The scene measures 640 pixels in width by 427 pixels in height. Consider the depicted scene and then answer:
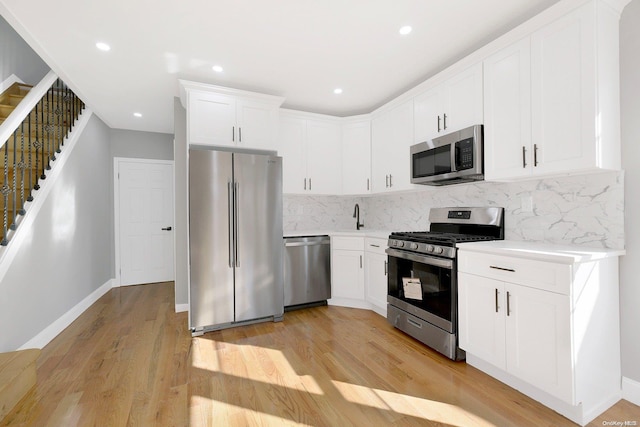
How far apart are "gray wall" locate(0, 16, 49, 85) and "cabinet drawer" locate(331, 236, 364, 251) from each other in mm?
4750

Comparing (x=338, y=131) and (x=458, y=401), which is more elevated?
(x=338, y=131)

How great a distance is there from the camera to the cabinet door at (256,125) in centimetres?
335

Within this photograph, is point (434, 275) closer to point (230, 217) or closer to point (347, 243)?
point (347, 243)

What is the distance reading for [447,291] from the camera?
7.88ft

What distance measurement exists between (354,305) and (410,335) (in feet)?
3.40

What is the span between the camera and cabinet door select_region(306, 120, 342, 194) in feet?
13.2

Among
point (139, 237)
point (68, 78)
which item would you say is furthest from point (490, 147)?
point (139, 237)

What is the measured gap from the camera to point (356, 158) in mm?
4078

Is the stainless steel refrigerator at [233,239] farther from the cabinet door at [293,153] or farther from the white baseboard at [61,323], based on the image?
the white baseboard at [61,323]

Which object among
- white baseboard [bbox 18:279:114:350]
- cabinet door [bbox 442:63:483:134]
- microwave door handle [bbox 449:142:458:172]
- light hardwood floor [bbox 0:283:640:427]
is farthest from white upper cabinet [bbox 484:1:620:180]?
white baseboard [bbox 18:279:114:350]

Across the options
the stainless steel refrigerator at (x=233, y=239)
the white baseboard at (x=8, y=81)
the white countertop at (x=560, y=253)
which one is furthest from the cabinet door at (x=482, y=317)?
the white baseboard at (x=8, y=81)

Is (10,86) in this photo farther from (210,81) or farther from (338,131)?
(338,131)

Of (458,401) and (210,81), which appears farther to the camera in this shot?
(210,81)

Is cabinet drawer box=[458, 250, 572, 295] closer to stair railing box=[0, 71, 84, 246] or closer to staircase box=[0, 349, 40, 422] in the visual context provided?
staircase box=[0, 349, 40, 422]
